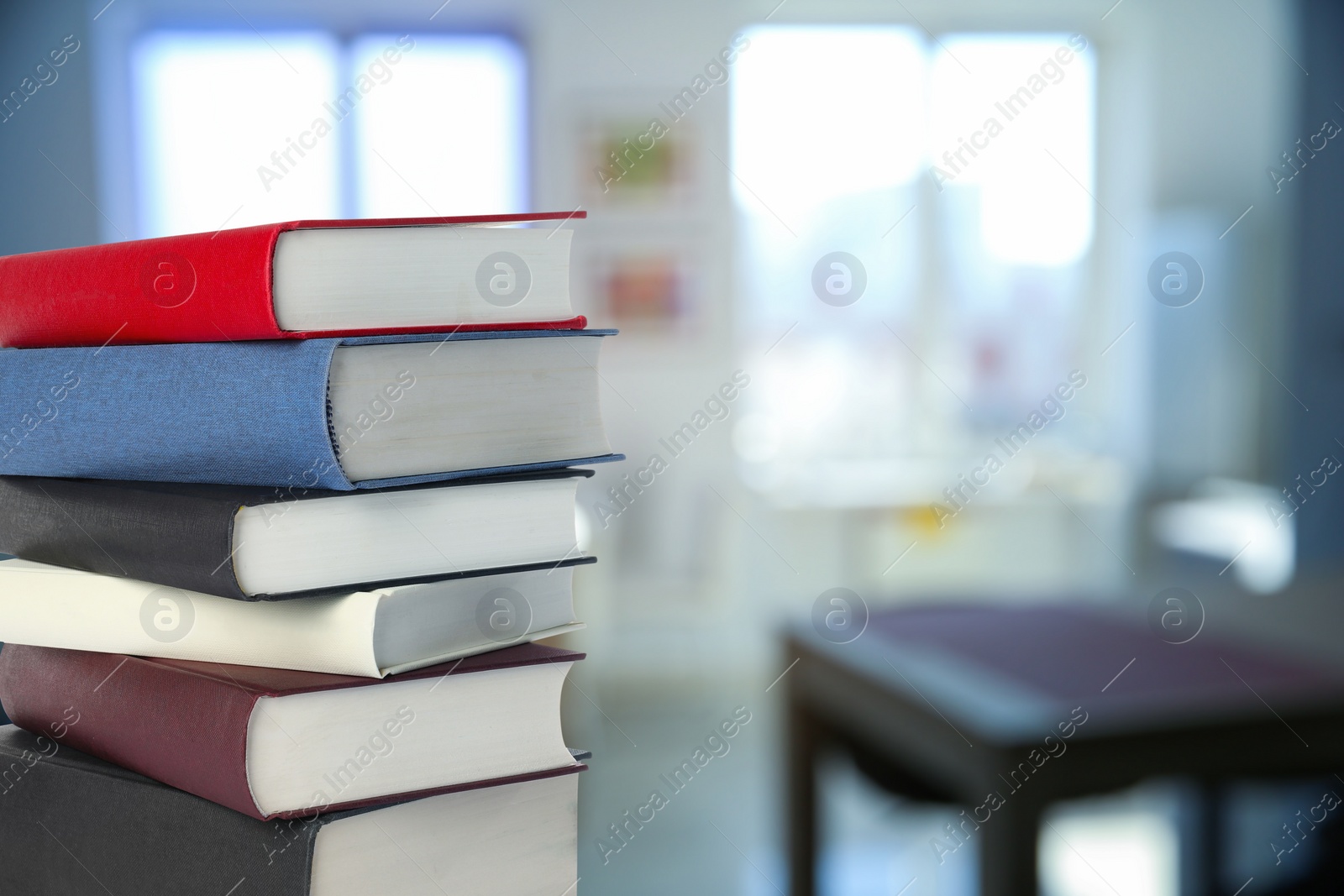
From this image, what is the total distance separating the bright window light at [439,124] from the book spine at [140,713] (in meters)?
3.79

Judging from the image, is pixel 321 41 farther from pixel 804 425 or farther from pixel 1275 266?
pixel 1275 266

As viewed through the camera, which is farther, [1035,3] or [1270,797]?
[1035,3]

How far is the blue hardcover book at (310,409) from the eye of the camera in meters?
0.46

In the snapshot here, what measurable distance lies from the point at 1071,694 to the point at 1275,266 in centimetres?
370

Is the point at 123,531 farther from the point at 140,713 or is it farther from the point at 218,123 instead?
the point at 218,123

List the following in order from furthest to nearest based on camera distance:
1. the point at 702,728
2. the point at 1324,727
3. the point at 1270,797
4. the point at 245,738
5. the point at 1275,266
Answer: the point at 1275,266 → the point at 702,728 → the point at 1270,797 → the point at 1324,727 → the point at 245,738

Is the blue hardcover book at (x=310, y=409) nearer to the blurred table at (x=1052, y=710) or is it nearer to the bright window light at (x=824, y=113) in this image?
the blurred table at (x=1052, y=710)

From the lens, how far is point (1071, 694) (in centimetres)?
139

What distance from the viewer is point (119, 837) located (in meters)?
0.53

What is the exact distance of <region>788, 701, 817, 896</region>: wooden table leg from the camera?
1.85 meters

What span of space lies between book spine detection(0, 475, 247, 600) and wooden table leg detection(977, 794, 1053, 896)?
1024 mm

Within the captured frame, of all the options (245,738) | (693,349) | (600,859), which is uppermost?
(693,349)

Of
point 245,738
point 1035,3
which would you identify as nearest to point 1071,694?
point 245,738

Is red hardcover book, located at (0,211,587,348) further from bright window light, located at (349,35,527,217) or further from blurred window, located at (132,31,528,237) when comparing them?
bright window light, located at (349,35,527,217)
